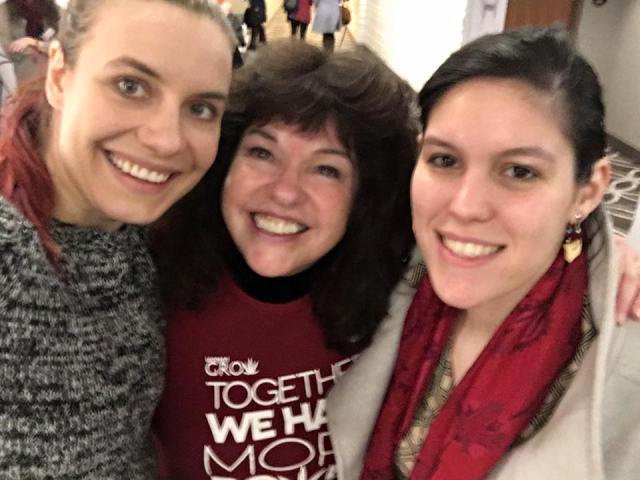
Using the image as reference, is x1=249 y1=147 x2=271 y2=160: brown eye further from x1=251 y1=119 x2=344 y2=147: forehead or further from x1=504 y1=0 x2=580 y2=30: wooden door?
x1=504 y1=0 x2=580 y2=30: wooden door

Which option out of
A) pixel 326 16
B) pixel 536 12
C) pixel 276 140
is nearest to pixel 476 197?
pixel 276 140

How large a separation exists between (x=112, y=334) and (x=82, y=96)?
41cm

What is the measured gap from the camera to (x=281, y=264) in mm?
1338

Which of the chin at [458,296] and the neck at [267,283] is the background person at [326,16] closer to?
the neck at [267,283]

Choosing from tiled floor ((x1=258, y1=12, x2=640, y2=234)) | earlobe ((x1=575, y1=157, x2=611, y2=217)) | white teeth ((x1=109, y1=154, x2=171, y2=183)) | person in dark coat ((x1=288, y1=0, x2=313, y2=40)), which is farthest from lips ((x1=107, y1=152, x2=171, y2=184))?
person in dark coat ((x1=288, y1=0, x2=313, y2=40))

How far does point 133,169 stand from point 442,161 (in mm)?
550

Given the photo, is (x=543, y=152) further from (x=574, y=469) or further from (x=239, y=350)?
(x=239, y=350)

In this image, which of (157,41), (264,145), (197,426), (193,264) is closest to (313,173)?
(264,145)

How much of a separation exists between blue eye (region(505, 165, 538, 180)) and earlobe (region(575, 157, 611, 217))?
0.11 meters

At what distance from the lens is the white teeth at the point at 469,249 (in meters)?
1.11

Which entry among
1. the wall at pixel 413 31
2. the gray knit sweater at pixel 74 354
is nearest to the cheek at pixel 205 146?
the gray knit sweater at pixel 74 354

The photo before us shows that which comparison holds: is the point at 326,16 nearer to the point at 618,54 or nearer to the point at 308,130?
the point at 618,54

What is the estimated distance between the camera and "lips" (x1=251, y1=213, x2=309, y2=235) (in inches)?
52.4

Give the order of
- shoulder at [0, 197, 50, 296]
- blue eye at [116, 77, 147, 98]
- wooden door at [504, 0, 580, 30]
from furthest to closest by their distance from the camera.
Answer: wooden door at [504, 0, 580, 30] → blue eye at [116, 77, 147, 98] → shoulder at [0, 197, 50, 296]
